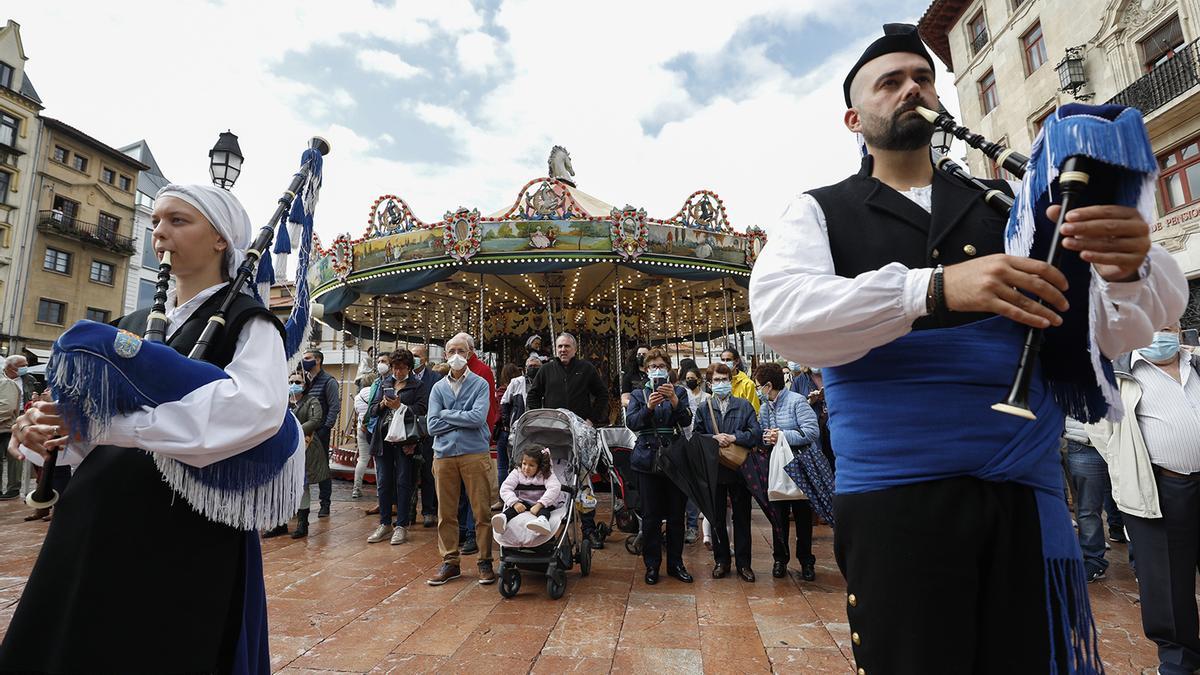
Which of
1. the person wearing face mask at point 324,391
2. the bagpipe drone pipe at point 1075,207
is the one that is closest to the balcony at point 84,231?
the person wearing face mask at point 324,391

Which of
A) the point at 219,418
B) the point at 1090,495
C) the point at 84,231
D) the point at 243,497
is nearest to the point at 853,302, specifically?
the point at 219,418

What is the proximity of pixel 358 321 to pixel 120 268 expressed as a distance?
2248 cm

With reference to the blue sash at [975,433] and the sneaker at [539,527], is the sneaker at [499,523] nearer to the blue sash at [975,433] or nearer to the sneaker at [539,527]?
the sneaker at [539,527]

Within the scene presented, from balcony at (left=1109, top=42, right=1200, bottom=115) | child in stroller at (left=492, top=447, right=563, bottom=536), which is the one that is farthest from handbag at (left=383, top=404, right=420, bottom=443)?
balcony at (left=1109, top=42, right=1200, bottom=115)

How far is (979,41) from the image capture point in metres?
20.1

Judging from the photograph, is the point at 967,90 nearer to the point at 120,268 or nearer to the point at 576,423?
the point at 576,423

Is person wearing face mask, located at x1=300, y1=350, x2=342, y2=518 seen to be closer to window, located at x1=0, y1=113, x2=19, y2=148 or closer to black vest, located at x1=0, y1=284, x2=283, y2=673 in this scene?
black vest, located at x1=0, y1=284, x2=283, y2=673

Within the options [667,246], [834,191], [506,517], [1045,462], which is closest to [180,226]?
[834,191]

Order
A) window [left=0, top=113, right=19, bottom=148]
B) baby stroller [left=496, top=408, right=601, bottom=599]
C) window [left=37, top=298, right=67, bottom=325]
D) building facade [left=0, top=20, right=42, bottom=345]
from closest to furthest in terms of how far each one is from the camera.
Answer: baby stroller [left=496, top=408, right=601, bottom=599] < building facade [left=0, top=20, right=42, bottom=345] < window [left=0, top=113, right=19, bottom=148] < window [left=37, top=298, right=67, bottom=325]

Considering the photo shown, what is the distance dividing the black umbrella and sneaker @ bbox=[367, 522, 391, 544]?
10.7 ft

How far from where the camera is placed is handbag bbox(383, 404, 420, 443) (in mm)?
6207

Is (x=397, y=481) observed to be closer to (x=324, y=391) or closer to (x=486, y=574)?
(x=324, y=391)

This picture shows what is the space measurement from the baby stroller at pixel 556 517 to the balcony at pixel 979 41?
22.1 m

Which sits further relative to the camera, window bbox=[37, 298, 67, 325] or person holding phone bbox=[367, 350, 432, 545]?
window bbox=[37, 298, 67, 325]
